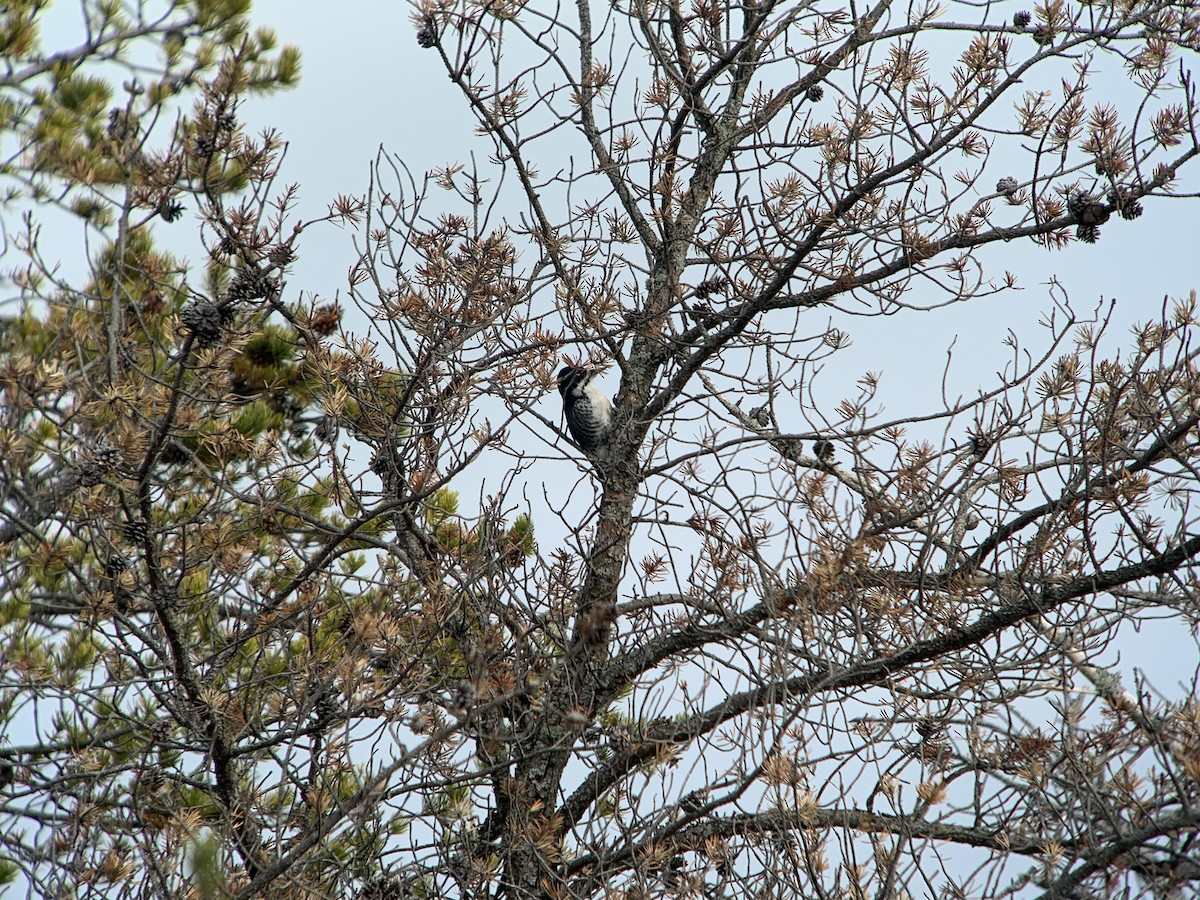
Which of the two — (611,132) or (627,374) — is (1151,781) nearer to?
(627,374)

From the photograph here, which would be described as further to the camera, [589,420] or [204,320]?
[589,420]

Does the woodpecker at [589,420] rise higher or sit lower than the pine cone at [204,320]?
higher

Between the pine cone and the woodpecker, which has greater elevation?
the woodpecker

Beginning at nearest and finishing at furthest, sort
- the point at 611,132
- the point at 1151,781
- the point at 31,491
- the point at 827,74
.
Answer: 1. the point at 1151,781
2. the point at 31,491
3. the point at 827,74
4. the point at 611,132

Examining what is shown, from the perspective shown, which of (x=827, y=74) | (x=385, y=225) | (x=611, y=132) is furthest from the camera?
(x=611, y=132)

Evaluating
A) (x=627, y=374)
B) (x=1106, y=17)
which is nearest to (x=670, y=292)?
(x=627, y=374)

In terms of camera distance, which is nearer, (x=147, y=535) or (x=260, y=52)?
(x=147, y=535)

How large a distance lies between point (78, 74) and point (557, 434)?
4256 millimetres

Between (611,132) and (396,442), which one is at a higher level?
(611,132)

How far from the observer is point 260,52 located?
6.90 m

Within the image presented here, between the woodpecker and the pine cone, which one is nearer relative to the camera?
the pine cone

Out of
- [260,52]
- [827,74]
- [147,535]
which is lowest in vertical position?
[147,535]

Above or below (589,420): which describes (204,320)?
below

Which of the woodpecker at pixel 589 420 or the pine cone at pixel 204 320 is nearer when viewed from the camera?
the pine cone at pixel 204 320
